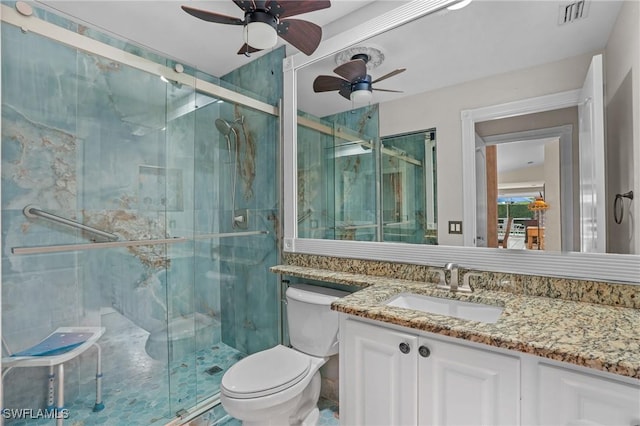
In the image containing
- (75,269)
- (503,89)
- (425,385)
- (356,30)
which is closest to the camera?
(425,385)

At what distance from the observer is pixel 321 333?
1.61 metres

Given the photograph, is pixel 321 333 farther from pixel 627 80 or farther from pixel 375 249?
pixel 627 80

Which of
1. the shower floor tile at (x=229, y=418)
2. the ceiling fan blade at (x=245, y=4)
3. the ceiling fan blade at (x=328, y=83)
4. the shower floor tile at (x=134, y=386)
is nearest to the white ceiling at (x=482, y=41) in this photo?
the ceiling fan blade at (x=328, y=83)

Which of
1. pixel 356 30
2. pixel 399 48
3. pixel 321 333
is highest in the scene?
pixel 356 30

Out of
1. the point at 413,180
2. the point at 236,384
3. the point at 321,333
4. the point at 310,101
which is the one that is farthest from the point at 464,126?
the point at 236,384

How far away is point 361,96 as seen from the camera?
69.8 inches

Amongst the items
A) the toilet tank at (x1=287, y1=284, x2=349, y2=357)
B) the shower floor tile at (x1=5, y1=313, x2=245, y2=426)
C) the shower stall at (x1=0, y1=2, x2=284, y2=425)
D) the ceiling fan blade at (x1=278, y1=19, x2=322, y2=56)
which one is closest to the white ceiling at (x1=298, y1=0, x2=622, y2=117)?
the ceiling fan blade at (x1=278, y1=19, x2=322, y2=56)

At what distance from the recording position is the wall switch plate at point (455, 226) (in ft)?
4.69

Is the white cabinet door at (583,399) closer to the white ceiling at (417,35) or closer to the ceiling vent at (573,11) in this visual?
the white ceiling at (417,35)

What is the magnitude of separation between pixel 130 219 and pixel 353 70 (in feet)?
5.66

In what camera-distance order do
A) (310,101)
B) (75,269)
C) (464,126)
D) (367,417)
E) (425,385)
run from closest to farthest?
(425,385) → (367,417) → (464,126) → (75,269) → (310,101)

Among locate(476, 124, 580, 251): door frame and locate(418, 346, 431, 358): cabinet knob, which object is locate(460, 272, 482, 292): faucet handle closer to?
locate(476, 124, 580, 251): door frame

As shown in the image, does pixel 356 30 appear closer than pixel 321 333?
No

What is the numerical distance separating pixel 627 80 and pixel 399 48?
97 cm
